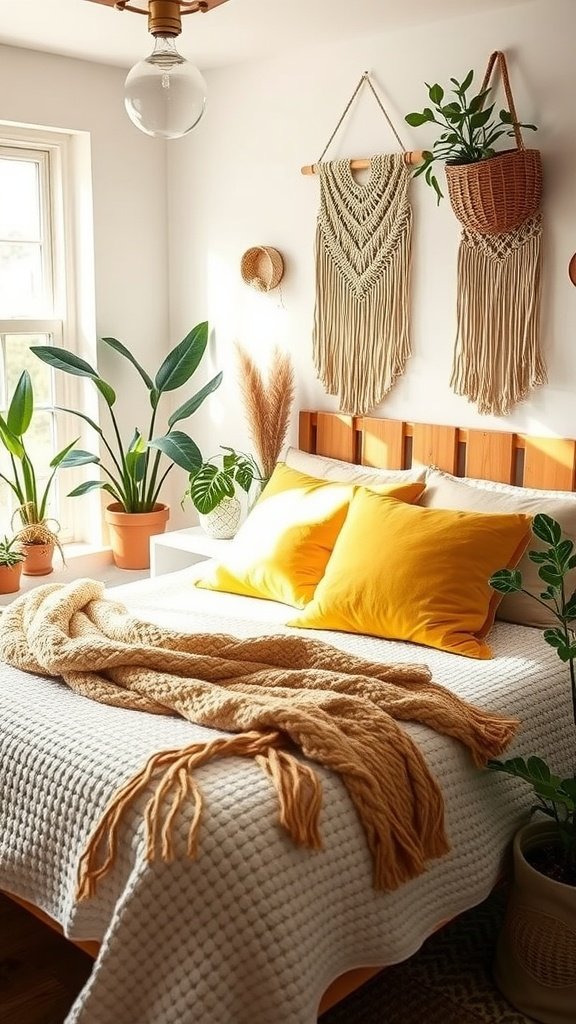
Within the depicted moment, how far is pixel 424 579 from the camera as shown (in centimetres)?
287

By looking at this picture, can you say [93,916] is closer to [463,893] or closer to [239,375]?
[463,893]

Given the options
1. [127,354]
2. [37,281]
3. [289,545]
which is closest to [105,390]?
[127,354]

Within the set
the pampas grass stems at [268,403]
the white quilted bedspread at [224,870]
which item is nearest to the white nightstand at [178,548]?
the pampas grass stems at [268,403]

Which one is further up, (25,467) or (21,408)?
(21,408)

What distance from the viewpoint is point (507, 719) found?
245cm

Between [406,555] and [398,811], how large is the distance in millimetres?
963

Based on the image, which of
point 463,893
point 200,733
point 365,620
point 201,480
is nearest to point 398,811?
point 463,893

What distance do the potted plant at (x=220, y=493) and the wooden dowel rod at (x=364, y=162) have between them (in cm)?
105

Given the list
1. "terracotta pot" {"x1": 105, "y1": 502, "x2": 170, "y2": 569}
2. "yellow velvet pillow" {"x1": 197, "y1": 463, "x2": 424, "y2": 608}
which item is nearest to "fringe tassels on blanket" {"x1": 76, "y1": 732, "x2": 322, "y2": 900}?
"yellow velvet pillow" {"x1": 197, "y1": 463, "x2": 424, "y2": 608}

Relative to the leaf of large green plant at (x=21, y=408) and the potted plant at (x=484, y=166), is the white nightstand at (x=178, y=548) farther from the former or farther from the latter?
the potted plant at (x=484, y=166)

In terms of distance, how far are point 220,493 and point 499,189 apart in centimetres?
144

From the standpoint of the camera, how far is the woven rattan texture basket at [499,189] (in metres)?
3.10

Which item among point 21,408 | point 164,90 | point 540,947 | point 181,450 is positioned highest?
point 164,90

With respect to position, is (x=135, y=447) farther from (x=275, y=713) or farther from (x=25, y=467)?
(x=275, y=713)
